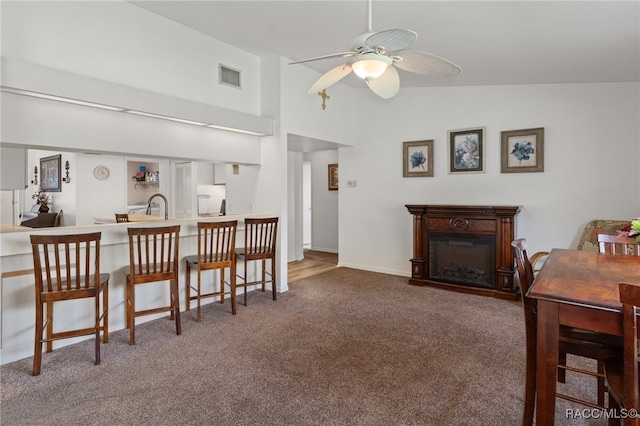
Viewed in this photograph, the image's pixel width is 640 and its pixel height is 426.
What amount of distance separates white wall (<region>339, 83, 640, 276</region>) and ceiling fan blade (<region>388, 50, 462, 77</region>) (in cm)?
274

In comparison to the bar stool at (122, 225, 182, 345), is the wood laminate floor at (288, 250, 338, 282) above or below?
below

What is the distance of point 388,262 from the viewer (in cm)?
552

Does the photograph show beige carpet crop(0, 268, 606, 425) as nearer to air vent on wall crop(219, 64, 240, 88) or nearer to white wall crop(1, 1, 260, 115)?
white wall crop(1, 1, 260, 115)

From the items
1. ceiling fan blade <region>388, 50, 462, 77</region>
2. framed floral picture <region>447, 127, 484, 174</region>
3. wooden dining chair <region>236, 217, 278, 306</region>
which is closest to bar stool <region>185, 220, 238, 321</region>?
wooden dining chair <region>236, 217, 278, 306</region>

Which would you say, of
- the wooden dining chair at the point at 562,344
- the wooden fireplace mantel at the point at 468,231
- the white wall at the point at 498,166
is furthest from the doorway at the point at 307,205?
the wooden dining chair at the point at 562,344

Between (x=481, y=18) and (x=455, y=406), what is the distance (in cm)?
270

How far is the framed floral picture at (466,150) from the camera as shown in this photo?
4.70 metres

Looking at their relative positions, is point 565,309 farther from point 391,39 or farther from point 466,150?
point 466,150

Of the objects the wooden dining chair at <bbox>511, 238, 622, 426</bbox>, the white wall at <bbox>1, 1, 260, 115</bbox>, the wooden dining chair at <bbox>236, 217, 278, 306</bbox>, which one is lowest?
the wooden dining chair at <bbox>511, 238, 622, 426</bbox>

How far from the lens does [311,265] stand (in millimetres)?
6141

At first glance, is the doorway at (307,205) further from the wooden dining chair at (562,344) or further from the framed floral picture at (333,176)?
the wooden dining chair at (562,344)

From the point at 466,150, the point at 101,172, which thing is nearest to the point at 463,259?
the point at 466,150

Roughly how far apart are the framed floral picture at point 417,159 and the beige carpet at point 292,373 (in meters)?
2.16

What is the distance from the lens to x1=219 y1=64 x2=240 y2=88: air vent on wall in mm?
4129
